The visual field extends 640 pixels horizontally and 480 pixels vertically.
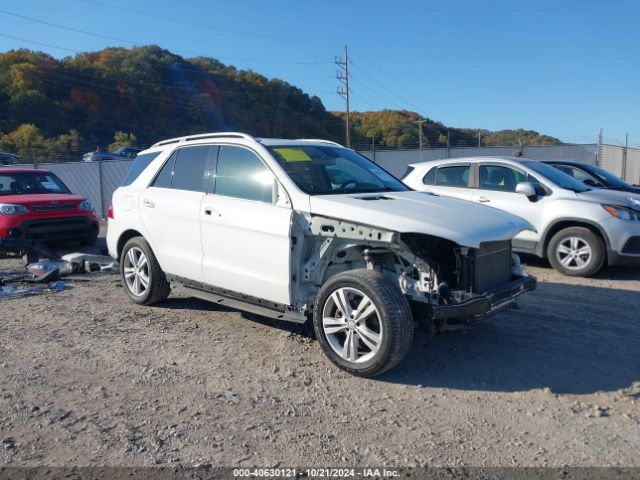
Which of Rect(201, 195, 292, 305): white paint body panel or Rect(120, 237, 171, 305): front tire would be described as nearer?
Rect(201, 195, 292, 305): white paint body panel

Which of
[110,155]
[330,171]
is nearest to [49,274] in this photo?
[330,171]

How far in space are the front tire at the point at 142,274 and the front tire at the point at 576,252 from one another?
16.7 feet

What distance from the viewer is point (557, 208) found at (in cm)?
774

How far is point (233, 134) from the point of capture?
559 cm

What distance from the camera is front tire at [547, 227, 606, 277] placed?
749 centimetres

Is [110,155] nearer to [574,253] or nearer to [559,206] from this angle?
[559,206]

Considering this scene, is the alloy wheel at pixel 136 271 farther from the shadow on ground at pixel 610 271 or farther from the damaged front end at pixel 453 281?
the shadow on ground at pixel 610 271

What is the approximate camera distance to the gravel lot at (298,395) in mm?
3262

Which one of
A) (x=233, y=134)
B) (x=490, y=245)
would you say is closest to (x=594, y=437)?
(x=490, y=245)

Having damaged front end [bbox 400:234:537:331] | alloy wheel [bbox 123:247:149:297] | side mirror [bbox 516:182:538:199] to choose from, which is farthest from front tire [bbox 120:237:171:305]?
side mirror [bbox 516:182:538:199]

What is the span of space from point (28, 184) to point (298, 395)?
8.40 m

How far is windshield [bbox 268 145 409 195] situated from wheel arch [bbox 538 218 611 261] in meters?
3.19

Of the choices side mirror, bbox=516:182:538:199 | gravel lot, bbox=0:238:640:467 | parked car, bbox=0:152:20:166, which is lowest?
gravel lot, bbox=0:238:640:467

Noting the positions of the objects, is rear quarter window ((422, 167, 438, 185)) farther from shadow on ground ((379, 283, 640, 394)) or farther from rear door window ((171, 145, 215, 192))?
rear door window ((171, 145, 215, 192))
